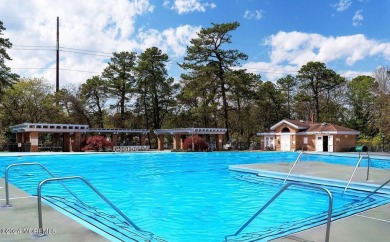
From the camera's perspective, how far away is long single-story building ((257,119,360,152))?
114 feet

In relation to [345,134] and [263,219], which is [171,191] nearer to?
[263,219]

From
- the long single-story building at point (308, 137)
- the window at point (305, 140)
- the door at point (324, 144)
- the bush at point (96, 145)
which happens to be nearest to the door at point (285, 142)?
the long single-story building at point (308, 137)

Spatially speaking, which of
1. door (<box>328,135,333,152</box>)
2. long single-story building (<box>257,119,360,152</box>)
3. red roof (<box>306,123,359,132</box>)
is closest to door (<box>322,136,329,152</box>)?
long single-story building (<box>257,119,360,152</box>)

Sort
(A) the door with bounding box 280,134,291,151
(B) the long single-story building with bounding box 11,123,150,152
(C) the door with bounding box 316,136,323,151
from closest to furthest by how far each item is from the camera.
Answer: (B) the long single-story building with bounding box 11,123,150,152, (C) the door with bounding box 316,136,323,151, (A) the door with bounding box 280,134,291,151

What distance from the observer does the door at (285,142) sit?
38.0 metres

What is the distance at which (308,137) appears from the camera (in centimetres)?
3706

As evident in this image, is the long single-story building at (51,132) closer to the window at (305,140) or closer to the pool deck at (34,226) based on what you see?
the window at (305,140)

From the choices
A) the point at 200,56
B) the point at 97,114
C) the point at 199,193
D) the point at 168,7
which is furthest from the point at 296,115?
the point at 199,193

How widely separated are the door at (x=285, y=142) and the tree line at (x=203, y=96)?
16.6 ft

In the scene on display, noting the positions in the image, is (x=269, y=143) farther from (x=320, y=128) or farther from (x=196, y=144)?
(x=196, y=144)

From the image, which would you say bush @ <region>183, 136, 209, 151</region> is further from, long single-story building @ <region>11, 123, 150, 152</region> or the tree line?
long single-story building @ <region>11, 123, 150, 152</region>

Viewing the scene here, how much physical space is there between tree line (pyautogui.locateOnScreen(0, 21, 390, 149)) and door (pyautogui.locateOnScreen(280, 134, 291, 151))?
16.6 feet

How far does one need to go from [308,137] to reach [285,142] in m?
2.66

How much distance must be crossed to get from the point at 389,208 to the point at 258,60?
39809 millimetres
